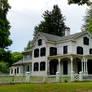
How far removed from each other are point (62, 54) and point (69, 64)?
6.41 feet

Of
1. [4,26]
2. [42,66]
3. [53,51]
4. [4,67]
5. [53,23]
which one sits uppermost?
[53,23]

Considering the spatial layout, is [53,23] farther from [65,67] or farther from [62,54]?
[65,67]

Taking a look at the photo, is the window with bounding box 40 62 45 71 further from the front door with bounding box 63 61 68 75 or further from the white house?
the front door with bounding box 63 61 68 75

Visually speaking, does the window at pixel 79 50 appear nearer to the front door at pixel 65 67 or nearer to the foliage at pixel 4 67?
the front door at pixel 65 67

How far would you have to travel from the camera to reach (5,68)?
65.6 m

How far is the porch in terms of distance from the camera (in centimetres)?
2936

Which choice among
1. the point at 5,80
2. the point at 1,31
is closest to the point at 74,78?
the point at 5,80

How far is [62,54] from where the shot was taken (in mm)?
31328

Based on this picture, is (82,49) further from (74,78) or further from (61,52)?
(74,78)

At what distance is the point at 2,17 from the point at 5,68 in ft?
138

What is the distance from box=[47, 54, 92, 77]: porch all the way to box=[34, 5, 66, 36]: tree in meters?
22.8

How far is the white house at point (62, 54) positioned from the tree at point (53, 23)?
20.1 meters

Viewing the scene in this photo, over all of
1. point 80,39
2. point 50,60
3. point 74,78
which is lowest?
point 74,78

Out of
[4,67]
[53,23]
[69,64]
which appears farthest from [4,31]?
[4,67]
